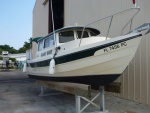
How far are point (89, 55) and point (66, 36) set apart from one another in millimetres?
1935

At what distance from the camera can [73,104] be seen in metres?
8.09

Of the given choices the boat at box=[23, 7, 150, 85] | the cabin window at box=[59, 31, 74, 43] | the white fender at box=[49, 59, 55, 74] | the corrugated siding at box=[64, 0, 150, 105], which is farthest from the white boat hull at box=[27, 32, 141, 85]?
the corrugated siding at box=[64, 0, 150, 105]

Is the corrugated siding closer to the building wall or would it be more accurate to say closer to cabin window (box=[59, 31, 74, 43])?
cabin window (box=[59, 31, 74, 43])

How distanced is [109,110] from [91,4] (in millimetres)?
6040

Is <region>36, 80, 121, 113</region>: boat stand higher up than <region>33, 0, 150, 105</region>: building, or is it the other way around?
<region>33, 0, 150, 105</region>: building

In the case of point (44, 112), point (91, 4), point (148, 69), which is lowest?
point (44, 112)

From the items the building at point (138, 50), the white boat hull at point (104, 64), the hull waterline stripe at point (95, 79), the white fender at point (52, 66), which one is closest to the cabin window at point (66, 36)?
the white fender at point (52, 66)

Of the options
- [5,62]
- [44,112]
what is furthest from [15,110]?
[5,62]

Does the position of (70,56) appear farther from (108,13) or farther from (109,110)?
(108,13)

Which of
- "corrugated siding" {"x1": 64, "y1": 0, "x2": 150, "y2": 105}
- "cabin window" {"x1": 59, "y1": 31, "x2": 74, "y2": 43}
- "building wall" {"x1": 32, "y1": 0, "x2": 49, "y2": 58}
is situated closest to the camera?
"corrugated siding" {"x1": 64, "y1": 0, "x2": 150, "y2": 105}

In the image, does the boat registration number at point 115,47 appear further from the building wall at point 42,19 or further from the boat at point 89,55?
the building wall at point 42,19

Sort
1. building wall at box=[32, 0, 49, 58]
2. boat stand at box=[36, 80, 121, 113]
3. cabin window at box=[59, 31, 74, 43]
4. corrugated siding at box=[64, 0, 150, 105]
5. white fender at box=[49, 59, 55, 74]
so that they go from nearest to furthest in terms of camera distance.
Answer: boat stand at box=[36, 80, 121, 113] < white fender at box=[49, 59, 55, 74] < corrugated siding at box=[64, 0, 150, 105] < cabin window at box=[59, 31, 74, 43] < building wall at box=[32, 0, 49, 58]

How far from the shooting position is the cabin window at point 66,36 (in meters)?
7.93

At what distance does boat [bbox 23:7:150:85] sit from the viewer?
19.8 feet
